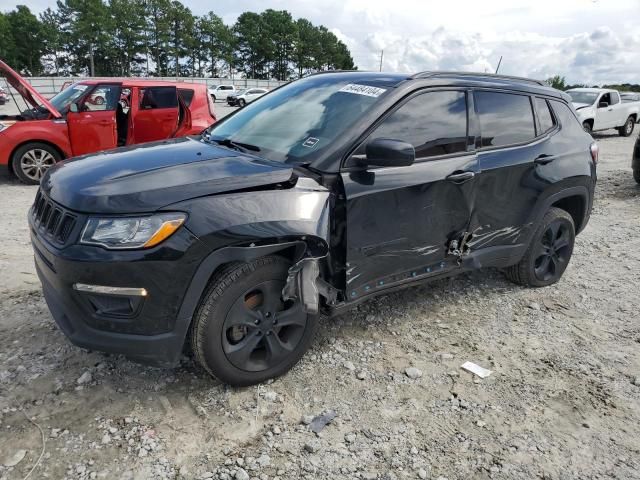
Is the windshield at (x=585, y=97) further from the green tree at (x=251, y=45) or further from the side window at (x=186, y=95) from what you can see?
the green tree at (x=251, y=45)


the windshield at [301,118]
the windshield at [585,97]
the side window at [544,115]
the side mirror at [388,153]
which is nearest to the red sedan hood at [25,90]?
the windshield at [301,118]

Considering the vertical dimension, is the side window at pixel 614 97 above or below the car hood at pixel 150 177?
above

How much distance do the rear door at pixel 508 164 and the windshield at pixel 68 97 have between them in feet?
22.0

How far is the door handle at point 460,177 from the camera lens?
126 inches

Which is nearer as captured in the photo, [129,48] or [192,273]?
[192,273]

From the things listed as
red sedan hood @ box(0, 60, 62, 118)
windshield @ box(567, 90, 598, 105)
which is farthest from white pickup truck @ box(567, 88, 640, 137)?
red sedan hood @ box(0, 60, 62, 118)

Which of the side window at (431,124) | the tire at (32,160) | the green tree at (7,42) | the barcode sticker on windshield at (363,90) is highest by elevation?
the green tree at (7,42)

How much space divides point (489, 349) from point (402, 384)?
82 centimetres

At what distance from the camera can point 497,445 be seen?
244 cm

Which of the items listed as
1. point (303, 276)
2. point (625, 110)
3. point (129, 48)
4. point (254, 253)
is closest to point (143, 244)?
point (254, 253)

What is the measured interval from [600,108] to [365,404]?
15797mm

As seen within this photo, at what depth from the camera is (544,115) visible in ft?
13.1

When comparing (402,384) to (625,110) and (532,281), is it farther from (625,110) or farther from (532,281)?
(625,110)

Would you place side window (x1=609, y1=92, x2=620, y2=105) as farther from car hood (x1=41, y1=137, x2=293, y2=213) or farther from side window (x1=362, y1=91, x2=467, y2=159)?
car hood (x1=41, y1=137, x2=293, y2=213)
